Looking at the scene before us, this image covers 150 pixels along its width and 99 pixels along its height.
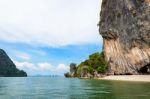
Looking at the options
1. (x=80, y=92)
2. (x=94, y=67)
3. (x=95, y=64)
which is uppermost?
(x=95, y=64)

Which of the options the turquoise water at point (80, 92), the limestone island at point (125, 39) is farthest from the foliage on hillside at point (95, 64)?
the turquoise water at point (80, 92)

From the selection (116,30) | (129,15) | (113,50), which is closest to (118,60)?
(113,50)

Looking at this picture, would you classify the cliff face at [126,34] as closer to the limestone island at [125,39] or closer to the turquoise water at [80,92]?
the limestone island at [125,39]

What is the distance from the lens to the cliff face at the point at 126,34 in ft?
362

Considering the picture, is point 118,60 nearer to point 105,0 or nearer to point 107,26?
point 107,26

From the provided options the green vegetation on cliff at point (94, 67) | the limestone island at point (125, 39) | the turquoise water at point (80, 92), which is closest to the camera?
the turquoise water at point (80, 92)

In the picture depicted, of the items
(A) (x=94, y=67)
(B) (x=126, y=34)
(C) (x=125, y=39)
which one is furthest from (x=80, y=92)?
(A) (x=94, y=67)

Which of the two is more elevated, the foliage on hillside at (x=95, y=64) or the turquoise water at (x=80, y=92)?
the foliage on hillside at (x=95, y=64)

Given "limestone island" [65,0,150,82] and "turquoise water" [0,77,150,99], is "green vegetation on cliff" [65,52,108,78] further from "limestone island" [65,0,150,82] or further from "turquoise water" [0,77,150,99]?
"turquoise water" [0,77,150,99]

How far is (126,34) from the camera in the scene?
122 metres

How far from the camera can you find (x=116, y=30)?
433 ft

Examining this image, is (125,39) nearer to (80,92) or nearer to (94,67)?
(94,67)

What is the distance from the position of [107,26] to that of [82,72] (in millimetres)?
40744

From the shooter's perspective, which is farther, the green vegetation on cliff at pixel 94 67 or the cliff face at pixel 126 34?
the green vegetation on cliff at pixel 94 67
